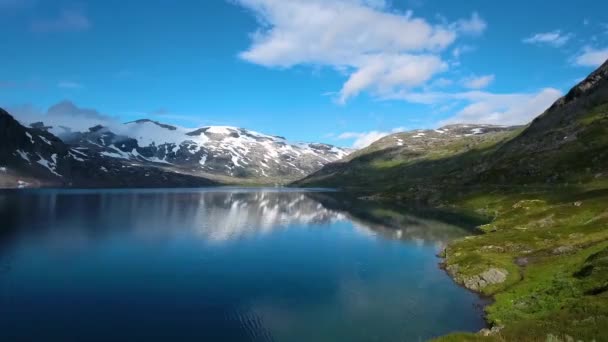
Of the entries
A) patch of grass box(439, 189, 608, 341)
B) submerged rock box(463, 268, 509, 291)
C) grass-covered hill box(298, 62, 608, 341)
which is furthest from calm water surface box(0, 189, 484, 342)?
patch of grass box(439, 189, 608, 341)

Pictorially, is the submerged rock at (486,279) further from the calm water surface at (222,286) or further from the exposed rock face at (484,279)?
the calm water surface at (222,286)

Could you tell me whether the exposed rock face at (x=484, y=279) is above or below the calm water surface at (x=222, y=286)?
above

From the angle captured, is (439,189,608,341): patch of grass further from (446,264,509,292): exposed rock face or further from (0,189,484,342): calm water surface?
(0,189,484,342): calm water surface

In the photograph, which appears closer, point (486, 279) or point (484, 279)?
point (486, 279)

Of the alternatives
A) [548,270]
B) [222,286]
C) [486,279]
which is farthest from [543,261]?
[222,286]

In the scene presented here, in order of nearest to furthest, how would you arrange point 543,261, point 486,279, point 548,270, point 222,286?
point 548,270, point 486,279, point 222,286, point 543,261

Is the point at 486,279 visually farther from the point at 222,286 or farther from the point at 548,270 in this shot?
the point at 222,286

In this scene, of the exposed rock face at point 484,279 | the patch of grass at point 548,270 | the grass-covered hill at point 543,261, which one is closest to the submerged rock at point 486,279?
the exposed rock face at point 484,279

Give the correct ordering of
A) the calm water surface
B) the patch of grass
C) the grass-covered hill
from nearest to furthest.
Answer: the patch of grass < the grass-covered hill < the calm water surface

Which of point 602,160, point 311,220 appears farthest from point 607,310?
point 602,160
